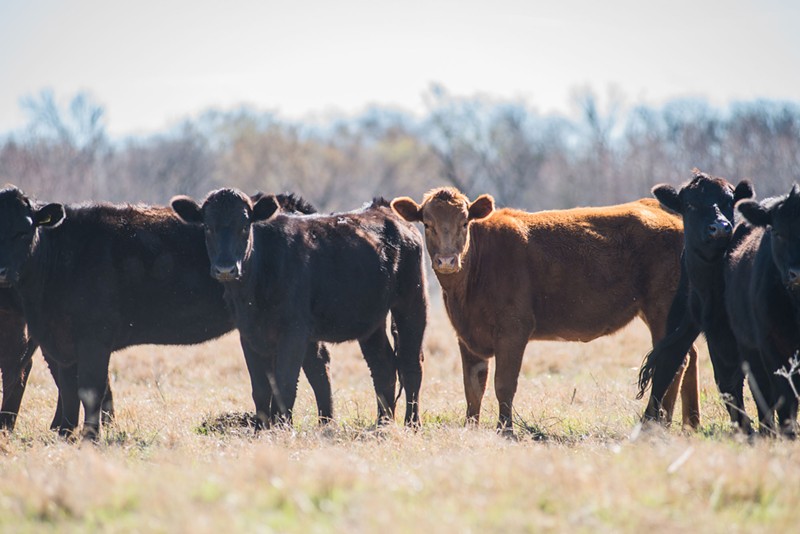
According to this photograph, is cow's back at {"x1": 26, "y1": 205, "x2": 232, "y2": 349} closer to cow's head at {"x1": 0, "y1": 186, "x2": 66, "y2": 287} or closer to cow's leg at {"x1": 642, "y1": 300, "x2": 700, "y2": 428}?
cow's head at {"x1": 0, "y1": 186, "x2": 66, "y2": 287}

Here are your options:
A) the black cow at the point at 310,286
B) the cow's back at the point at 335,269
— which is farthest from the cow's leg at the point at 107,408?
the cow's back at the point at 335,269

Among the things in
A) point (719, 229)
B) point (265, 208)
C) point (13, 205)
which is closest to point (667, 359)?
point (719, 229)

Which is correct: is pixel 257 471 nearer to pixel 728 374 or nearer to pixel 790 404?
pixel 790 404

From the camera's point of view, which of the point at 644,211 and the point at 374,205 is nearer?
the point at 644,211

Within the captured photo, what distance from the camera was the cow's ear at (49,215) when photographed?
28.3ft

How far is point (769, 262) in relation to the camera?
7.05 meters

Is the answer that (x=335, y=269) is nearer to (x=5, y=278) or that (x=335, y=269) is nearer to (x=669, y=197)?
(x=5, y=278)

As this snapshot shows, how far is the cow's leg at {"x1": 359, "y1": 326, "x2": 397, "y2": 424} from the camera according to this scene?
9.65 m

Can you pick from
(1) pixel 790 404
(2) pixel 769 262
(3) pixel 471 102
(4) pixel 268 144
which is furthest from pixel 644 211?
(4) pixel 268 144

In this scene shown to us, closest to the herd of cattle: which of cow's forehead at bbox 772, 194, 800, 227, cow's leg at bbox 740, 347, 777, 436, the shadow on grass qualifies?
the shadow on grass

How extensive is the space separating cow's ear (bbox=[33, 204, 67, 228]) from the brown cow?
2945mm

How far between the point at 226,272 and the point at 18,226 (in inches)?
75.5

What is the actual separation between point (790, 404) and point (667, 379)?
1463 mm

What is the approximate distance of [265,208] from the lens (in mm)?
8734
